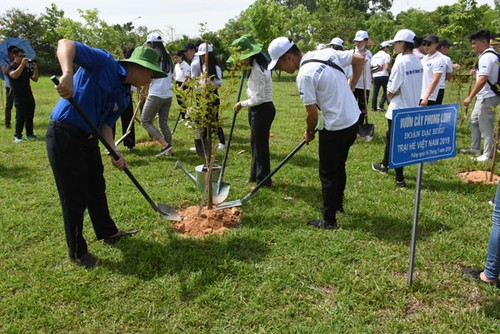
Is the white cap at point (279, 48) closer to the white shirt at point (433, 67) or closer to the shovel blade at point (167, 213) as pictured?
the shovel blade at point (167, 213)

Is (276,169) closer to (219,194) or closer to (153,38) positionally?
(219,194)

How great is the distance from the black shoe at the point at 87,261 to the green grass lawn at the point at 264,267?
0.06m

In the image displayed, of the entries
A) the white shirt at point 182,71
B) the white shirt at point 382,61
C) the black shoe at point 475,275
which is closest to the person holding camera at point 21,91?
the white shirt at point 182,71

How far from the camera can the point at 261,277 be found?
3188 millimetres

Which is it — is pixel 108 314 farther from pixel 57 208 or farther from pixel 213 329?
pixel 57 208

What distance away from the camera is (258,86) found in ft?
15.5

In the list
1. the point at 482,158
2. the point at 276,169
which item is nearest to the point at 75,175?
the point at 276,169

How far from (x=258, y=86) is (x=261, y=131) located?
59cm

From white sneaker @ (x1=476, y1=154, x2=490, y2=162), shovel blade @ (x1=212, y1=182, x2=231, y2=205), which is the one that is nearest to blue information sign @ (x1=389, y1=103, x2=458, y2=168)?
shovel blade @ (x1=212, y1=182, x2=231, y2=205)

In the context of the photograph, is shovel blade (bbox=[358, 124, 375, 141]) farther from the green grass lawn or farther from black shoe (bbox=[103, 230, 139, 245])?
black shoe (bbox=[103, 230, 139, 245])

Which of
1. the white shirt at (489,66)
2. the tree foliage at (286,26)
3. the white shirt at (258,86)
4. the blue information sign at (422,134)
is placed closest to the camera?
the blue information sign at (422,134)

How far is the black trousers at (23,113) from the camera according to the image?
806 centimetres

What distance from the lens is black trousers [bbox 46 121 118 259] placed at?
9.98ft

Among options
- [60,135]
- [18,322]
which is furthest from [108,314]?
[60,135]
